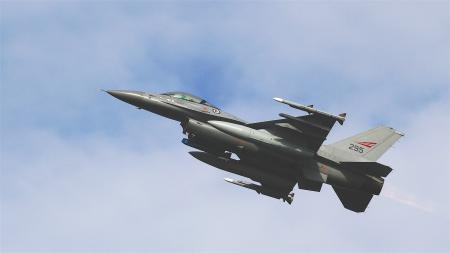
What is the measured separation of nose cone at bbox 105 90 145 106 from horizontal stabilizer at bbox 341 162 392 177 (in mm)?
10009

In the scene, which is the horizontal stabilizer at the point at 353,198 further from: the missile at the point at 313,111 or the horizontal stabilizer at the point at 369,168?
the missile at the point at 313,111

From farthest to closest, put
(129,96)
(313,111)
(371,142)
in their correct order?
(371,142)
(129,96)
(313,111)

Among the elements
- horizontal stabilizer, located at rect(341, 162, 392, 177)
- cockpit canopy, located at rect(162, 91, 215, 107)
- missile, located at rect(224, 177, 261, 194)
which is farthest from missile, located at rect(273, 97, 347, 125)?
missile, located at rect(224, 177, 261, 194)

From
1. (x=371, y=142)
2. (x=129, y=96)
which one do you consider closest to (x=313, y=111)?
(x=371, y=142)

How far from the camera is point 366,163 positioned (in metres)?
37.9

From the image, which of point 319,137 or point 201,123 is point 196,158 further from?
point 319,137

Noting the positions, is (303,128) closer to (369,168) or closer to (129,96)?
(369,168)

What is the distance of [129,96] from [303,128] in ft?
26.8

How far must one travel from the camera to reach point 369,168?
38125 mm

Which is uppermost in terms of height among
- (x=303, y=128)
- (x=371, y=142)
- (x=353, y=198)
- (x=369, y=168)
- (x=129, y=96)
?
(x=371, y=142)

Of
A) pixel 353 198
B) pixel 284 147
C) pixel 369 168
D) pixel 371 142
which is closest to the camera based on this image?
pixel 284 147

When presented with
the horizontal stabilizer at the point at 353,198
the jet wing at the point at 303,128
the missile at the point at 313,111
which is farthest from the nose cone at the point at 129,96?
the horizontal stabilizer at the point at 353,198

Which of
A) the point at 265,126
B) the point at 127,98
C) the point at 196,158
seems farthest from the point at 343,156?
the point at 127,98

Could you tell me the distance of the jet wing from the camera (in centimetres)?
3681
